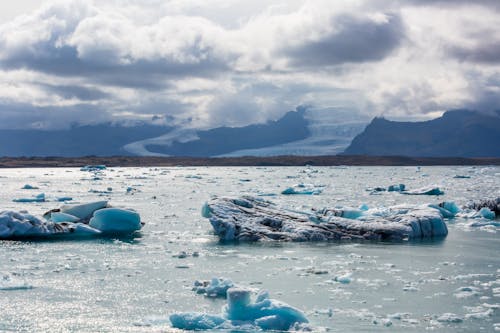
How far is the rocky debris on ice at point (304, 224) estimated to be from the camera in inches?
747

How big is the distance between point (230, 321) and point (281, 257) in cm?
620

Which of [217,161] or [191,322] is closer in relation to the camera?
[191,322]

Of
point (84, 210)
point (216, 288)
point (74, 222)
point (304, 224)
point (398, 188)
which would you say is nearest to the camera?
point (216, 288)

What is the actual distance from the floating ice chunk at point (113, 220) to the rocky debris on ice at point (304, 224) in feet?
8.55

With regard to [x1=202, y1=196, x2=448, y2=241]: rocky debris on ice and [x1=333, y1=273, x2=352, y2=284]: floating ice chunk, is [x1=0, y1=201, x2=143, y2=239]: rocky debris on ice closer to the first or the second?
[x1=202, y1=196, x2=448, y2=241]: rocky debris on ice

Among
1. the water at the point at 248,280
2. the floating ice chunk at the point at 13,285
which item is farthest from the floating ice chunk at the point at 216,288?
the floating ice chunk at the point at 13,285

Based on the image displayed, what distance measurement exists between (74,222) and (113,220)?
1452 millimetres

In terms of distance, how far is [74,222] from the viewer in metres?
21.0

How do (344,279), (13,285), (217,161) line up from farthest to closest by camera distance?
(217,161), (344,279), (13,285)

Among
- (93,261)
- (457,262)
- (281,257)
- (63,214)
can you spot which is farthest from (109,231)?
(457,262)

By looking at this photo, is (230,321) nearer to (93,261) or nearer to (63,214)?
(93,261)

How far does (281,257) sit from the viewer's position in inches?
631

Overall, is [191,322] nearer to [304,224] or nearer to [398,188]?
[304,224]

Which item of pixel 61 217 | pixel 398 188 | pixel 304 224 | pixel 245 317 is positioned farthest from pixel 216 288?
pixel 398 188
